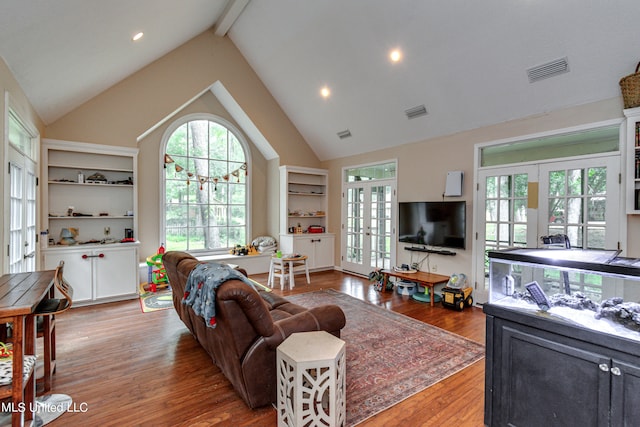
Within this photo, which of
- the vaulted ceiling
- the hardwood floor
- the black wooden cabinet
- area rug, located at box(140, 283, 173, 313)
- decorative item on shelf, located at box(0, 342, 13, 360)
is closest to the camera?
the black wooden cabinet

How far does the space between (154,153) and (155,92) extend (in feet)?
3.82

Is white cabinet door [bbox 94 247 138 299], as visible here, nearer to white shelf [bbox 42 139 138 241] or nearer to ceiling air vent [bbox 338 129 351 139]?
white shelf [bbox 42 139 138 241]

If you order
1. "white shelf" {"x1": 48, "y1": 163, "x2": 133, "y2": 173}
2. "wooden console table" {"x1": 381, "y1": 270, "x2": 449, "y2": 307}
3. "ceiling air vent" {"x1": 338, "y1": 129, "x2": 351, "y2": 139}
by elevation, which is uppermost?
"ceiling air vent" {"x1": 338, "y1": 129, "x2": 351, "y2": 139}

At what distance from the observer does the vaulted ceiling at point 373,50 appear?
2895 mm

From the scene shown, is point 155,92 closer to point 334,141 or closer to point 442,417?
point 334,141

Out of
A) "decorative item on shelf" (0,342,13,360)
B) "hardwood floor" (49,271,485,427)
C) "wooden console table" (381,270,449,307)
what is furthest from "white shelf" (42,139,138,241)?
"wooden console table" (381,270,449,307)

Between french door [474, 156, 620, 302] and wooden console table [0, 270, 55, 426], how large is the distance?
4820 millimetres

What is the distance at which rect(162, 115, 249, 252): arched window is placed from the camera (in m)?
6.05

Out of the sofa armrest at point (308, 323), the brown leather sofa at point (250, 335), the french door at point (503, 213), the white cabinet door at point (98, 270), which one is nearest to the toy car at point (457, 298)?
the french door at point (503, 213)

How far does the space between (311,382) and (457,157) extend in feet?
13.4

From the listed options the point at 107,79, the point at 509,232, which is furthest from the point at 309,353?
the point at 107,79

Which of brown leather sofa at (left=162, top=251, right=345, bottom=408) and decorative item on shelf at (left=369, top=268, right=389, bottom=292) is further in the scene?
decorative item on shelf at (left=369, top=268, right=389, bottom=292)

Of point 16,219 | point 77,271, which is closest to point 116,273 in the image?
point 77,271

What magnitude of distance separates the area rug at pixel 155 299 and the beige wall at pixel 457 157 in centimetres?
395
